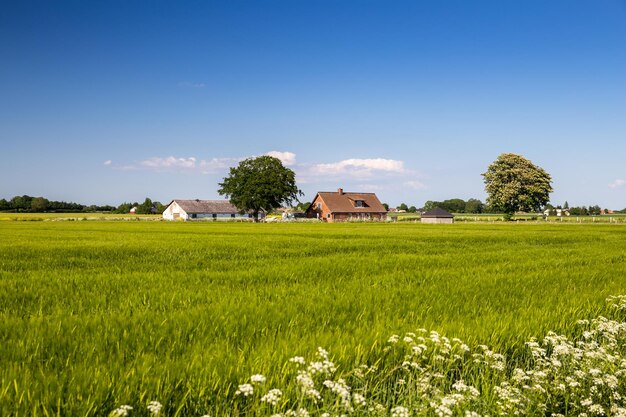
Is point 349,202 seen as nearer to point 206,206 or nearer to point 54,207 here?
point 206,206

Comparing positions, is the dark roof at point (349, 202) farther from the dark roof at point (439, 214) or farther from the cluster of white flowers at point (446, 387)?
the cluster of white flowers at point (446, 387)

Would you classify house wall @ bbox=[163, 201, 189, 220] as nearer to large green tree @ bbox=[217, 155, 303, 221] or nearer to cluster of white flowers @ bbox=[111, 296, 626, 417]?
large green tree @ bbox=[217, 155, 303, 221]

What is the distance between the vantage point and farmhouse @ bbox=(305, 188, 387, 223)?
351 ft

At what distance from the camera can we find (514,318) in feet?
20.0

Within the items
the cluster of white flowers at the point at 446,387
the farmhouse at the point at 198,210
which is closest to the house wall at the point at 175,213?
the farmhouse at the point at 198,210

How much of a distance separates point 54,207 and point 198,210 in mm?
76167

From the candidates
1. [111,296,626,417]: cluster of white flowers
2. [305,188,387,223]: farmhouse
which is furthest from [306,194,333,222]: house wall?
[111,296,626,417]: cluster of white flowers

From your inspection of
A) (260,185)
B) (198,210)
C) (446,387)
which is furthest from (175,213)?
(446,387)

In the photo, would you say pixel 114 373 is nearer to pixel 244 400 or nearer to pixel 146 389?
pixel 146 389

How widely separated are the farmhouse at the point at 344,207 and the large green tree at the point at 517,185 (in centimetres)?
3011

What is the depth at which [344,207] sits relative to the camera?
108938mm

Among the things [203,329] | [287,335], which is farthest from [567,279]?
[203,329]

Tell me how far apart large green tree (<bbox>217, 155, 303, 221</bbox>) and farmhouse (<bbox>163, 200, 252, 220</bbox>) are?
34833 millimetres

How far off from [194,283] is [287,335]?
16.3ft
